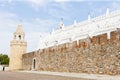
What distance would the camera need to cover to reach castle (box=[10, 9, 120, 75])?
15.3 metres

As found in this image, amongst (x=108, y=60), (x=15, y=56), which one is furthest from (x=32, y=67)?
(x=108, y=60)

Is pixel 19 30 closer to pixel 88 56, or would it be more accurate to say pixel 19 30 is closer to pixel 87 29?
pixel 87 29

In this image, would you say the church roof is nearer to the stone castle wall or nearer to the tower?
the tower

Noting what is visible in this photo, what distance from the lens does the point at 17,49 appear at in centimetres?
3966

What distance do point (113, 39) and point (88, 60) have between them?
323cm

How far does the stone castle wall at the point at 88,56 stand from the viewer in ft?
49.0

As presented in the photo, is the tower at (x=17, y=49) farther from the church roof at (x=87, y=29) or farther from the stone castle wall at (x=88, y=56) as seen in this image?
the stone castle wall at (x=88, y=56)

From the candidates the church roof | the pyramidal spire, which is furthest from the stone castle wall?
the pyramidal spire

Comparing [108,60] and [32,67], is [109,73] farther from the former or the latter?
[32,67]

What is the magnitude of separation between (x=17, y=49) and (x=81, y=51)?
2212 cm

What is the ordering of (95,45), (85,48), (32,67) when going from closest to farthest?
(95,45) < (85,48) < (32,67)

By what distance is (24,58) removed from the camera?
3681cm

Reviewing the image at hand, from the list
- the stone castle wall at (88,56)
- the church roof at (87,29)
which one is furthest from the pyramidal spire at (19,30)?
the stone castle wall at (88,56)

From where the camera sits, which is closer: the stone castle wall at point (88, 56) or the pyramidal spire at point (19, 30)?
the stone castle wall at point (88, 56)
